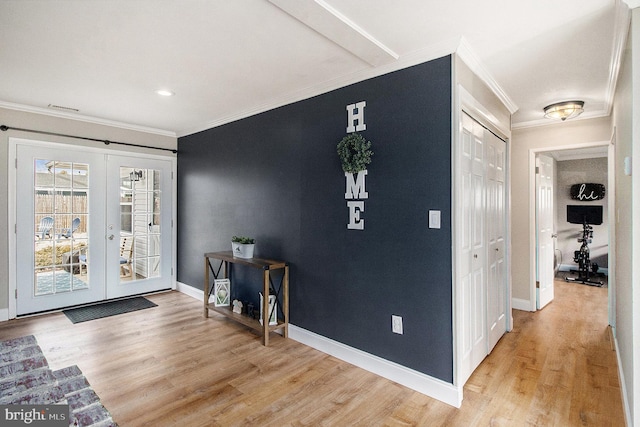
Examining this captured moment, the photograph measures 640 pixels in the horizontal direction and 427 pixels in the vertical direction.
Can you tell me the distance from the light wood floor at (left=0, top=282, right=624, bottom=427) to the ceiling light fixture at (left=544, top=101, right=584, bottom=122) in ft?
7.43

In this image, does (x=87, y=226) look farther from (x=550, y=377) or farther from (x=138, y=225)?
(x=550, y=377)

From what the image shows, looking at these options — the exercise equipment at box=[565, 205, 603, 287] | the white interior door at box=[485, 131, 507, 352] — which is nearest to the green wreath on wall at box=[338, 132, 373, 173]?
the white interior door at box=[485, 131, 507, 352]

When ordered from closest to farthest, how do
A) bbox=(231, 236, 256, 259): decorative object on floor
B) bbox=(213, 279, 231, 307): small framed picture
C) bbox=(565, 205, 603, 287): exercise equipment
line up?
bbox=(231, 236, 256, 259): decorative object on floor
bbox=(213, 279, 231, 307): small framed picture
bbox=(565, 205, 603, 287): exercise equipment

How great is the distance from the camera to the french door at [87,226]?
382 cm

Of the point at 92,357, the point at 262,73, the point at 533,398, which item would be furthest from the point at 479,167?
the point at 92,357

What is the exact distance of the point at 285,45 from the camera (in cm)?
229

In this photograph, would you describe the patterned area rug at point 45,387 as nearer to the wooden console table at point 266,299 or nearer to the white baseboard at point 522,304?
the wooden console table at point 266,299

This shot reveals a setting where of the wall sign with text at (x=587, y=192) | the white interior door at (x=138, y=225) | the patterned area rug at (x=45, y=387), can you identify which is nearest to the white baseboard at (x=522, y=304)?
the wall sign with text at (x=587, y=192)

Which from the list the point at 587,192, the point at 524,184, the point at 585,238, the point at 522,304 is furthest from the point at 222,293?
the point at 587,192

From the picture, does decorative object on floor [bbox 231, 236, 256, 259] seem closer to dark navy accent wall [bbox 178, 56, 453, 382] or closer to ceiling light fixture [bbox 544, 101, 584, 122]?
dark navy accent wall [bbox 178, 56, 453, 382]

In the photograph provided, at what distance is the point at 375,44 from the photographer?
7.23 ft

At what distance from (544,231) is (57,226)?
614 cm

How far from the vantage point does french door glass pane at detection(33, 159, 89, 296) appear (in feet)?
12.8

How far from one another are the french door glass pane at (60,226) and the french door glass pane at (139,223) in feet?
1.39
